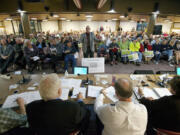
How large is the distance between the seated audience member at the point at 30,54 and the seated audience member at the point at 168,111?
4394 mm

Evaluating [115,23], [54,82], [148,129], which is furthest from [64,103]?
[115,23]

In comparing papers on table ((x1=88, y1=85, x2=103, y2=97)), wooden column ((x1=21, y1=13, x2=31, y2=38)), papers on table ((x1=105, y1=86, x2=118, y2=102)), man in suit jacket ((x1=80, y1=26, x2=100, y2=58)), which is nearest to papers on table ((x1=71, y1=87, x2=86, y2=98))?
papers on table ((x1=88, y1=85, x2=103, y2=97))

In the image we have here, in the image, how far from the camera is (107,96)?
1.79m

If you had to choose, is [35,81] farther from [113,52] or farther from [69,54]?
[113,52]

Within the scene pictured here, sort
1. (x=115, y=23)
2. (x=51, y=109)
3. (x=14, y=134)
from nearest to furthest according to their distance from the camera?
(x=51, y=109), (x=14, y=134), (x=115, y=23)

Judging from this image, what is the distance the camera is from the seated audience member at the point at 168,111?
1.19 m

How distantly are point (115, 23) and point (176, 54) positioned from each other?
11667 millimetres

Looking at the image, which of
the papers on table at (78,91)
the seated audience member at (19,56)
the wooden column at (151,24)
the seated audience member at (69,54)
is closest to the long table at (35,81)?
the papers on table at (78,91)

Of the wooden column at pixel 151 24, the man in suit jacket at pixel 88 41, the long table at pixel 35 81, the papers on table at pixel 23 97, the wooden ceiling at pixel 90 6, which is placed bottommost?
the papers on table at pixel 23 97

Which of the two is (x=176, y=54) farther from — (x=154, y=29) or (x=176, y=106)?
(x=176, y=106)

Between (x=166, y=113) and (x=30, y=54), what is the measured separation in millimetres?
4844

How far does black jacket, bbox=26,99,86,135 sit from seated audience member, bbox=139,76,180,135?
91cm

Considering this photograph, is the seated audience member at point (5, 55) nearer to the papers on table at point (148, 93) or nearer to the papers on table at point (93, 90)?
the papers on table at point (93, 90)

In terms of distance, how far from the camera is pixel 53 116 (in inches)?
40.8
